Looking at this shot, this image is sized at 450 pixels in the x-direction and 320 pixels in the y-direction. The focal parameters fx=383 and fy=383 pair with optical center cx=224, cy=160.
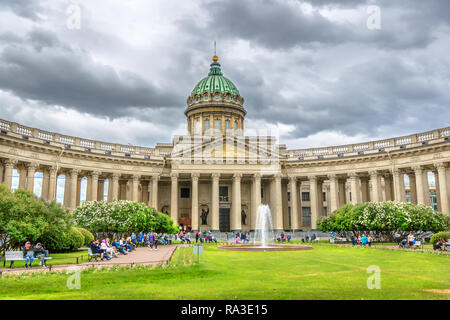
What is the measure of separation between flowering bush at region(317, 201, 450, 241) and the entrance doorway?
87.0 feet

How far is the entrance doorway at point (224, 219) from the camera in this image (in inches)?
2435

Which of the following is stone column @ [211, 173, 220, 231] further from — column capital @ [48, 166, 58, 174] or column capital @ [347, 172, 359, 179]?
column capital @ [48, 166, 58, 174]

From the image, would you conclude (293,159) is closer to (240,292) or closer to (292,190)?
(292,190)

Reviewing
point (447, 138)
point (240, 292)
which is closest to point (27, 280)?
point (240, 292)

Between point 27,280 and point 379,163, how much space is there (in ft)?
155

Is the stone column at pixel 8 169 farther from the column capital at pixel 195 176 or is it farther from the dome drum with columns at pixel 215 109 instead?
the dome drum with columns at pixel 215 109

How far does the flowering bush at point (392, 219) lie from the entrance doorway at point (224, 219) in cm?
2653

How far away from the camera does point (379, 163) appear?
5178 cm

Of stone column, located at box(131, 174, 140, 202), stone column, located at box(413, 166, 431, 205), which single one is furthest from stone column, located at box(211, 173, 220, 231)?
stone column, located at box(413, 166, 431, 205)

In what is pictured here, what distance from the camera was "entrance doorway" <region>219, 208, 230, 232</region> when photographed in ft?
203

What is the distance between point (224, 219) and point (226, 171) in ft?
33.0

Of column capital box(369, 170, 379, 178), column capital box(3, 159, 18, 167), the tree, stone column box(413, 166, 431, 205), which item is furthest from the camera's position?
column capital box(369, 170, 379, 178)

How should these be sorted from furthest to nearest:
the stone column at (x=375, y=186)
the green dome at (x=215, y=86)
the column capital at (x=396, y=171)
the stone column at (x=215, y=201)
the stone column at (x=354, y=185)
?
1. the green dome at (x=215, y=86)
2. the stone column at (x=215, y=201)
3. the stone column at (x=354, y=185)
4. the stone column at (x=375, y=186)
5. the column capital at (x=396, y=171)

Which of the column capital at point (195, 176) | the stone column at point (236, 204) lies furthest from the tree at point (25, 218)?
the stone column at point (236, 204)
